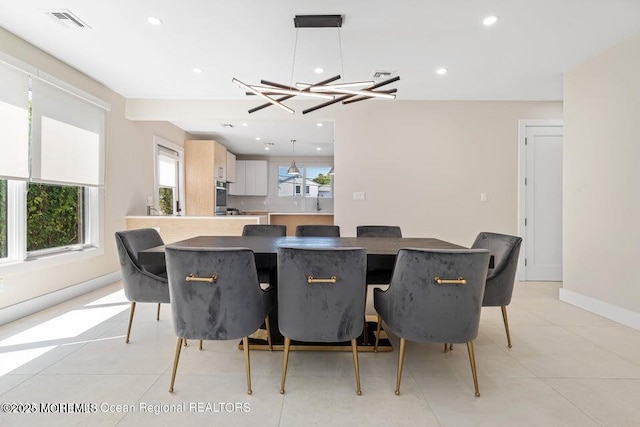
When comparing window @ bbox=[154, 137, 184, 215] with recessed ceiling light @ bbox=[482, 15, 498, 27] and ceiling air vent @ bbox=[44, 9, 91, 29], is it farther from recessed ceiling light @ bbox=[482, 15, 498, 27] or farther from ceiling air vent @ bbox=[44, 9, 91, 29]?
recessed ceiling light @ bbox=[482, 15, 498, 27]

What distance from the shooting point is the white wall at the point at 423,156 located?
14.3 ft

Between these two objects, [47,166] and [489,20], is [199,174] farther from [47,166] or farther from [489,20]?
[489,20]

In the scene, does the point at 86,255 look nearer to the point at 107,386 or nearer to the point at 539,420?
the point at 107,386

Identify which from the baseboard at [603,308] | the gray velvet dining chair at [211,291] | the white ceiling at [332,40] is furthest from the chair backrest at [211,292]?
the baseboard at [603,308]

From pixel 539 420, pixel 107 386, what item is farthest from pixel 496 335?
pixel 107 386

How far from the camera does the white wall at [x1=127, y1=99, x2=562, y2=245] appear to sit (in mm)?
4352

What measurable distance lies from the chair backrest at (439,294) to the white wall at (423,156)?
274 cm

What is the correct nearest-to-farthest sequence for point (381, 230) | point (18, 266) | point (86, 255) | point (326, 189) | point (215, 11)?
point (215, 11) < point (18, 266) < point (381, 230) < point (86, 255) < point (326, 189)

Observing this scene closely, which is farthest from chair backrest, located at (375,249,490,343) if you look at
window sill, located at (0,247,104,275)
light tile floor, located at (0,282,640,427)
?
window sill, located at (0,247,104,275)

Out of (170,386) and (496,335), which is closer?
(170,386)

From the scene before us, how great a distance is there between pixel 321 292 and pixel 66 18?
2.95 m

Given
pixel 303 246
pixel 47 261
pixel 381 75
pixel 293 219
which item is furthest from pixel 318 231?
pixel 293 219

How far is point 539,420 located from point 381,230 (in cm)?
192

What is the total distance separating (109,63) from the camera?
329 cm
